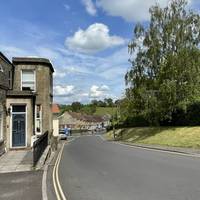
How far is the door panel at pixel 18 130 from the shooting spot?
26.6 meters

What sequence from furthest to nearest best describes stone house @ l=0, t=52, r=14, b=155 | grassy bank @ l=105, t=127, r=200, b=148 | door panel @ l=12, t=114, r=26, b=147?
grassy bank @ l=105, t=127, r=200, b=148, door panel @ l=12, t=114, r=26, b=147, stone house @ l=0, t=52, r=14, b=155

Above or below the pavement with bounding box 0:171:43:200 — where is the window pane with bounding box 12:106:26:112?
above

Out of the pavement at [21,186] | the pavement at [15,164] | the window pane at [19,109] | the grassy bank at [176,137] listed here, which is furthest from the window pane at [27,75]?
the pavement at [21,186]

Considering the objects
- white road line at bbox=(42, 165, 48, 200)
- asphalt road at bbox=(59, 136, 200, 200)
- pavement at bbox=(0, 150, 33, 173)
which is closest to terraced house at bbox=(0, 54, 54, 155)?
pavement at bbox=(0, 150, 33, 173)

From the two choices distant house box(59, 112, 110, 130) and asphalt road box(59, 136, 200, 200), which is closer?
asphalt road box(59, 136, 200, 200)

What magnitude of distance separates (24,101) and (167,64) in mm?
14774

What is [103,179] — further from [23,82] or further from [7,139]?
[23,82]

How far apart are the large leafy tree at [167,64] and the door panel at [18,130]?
13.9 m

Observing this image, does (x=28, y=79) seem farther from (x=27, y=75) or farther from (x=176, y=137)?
(x=176, y=137)

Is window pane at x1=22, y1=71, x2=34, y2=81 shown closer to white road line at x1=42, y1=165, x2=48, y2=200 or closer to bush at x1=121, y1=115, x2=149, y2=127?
white road line at x1=42, y1=165, x2=48, y2=200

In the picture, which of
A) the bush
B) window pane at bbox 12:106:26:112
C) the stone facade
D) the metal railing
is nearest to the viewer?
the metal railing

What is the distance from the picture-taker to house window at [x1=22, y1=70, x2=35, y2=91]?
3198 centimetres

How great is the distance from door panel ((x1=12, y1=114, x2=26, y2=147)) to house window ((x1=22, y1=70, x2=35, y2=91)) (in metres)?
5.47

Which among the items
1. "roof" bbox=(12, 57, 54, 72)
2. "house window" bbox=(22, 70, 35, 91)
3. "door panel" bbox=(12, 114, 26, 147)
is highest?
"roof" bbox=(12, 57, 54, 72)
